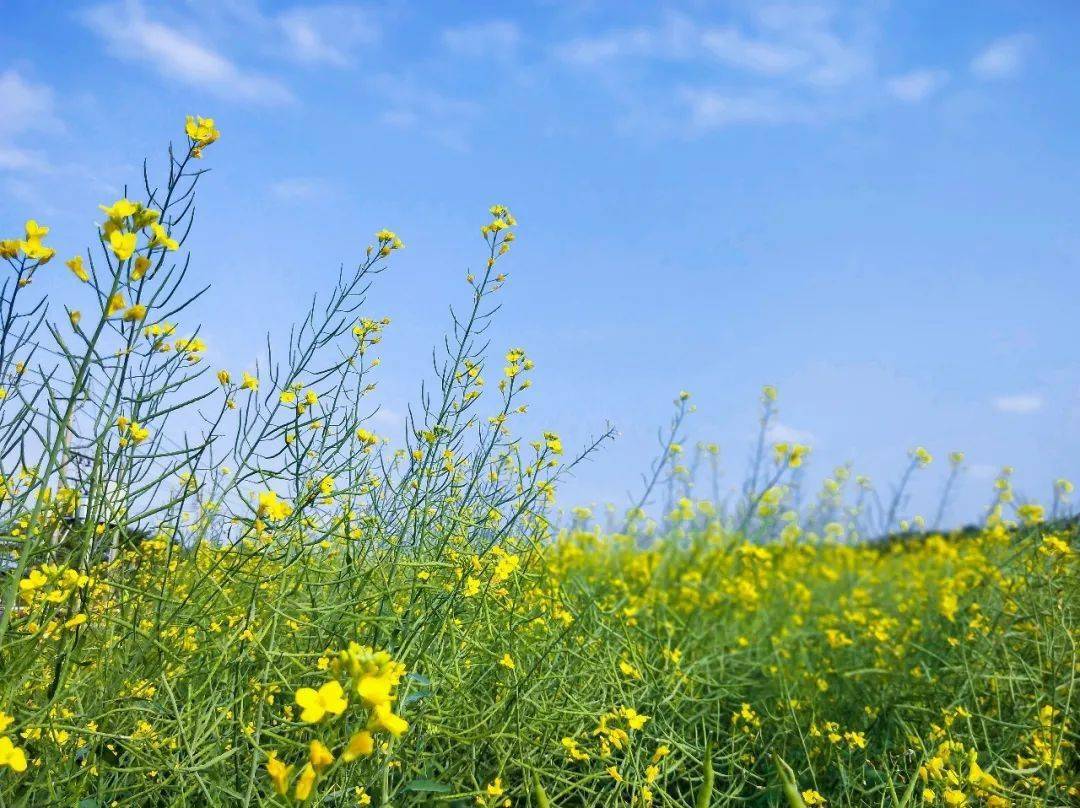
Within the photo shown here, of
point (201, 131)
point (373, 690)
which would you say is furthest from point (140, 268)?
point (373, 690)

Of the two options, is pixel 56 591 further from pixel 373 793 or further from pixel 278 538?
pixel 373 793

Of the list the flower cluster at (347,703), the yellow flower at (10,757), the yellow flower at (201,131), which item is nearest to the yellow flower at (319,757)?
the flower cluster at (347,703)

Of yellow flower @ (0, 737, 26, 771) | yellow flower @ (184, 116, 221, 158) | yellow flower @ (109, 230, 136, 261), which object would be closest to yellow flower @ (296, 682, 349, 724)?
yellow flower @ (0, 737, 26, 771)

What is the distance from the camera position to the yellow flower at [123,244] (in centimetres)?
143

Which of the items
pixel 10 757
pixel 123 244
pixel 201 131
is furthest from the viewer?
pixel 201 131

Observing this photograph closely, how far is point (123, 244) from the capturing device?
143 cm

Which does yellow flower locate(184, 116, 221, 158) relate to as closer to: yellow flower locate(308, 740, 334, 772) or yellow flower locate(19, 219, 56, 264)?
yellow flower locate(19, 219, 56, 264)

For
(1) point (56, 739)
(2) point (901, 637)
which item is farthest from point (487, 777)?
(2) point (901, 637)

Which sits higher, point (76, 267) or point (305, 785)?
point (76, 267)

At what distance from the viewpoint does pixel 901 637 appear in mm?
4270

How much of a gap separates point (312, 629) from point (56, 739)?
0.57m

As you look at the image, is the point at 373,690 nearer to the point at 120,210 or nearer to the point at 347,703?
the point at 347,703

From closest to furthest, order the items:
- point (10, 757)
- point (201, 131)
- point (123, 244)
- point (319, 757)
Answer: point (319, 757), point (10, 757), point (123, 244), point (201, 131)

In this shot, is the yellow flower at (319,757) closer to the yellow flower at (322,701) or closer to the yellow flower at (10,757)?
the yellow flower at (322,701)
